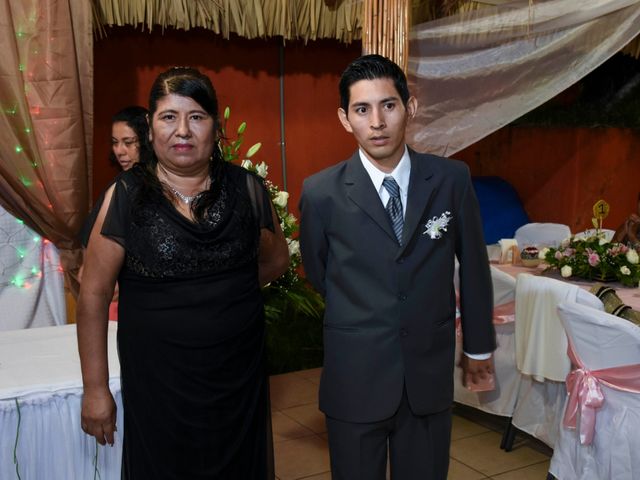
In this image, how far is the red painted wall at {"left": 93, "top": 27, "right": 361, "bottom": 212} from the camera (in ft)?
15.1

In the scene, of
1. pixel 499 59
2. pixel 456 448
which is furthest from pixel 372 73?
pixel 456 448

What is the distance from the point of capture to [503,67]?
352 centimetres

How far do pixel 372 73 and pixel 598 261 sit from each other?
2.08 m

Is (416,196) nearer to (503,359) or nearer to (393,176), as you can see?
(393,176)

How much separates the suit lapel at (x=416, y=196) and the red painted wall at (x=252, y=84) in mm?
2925

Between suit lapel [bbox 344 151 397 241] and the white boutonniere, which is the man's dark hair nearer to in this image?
suit lapel [bbox 344 151 397 241]

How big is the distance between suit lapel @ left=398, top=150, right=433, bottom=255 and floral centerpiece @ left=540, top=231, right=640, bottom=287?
6.23ft

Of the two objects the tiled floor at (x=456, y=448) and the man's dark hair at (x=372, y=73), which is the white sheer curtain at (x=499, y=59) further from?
the man's dark hair at (x=372, y=73)

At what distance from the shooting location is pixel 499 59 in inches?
139

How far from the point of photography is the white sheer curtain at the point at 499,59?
336 cm

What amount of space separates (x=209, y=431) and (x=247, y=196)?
0.63 metres

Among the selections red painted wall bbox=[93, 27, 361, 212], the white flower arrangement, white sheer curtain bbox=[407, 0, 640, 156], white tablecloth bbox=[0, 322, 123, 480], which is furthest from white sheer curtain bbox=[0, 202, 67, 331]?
white sheer curtain bbox=[407, 0, 640, 156]

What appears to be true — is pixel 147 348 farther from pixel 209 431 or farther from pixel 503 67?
pixel 503 67

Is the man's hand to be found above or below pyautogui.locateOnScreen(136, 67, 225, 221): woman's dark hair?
below
